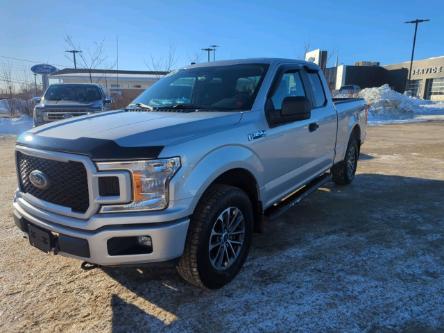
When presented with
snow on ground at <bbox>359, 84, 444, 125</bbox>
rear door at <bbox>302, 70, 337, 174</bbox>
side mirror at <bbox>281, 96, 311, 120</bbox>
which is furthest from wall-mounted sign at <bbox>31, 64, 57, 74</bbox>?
side mirror at <bbox>281, 96, 311, 120</bbox>

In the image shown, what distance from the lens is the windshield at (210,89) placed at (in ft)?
11.6

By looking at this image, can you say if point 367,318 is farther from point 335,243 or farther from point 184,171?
point 184,171

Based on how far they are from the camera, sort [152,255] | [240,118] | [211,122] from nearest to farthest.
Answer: [152,255], [211,122], [240,118]

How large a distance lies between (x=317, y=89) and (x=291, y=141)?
1402mm

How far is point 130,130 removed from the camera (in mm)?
2666

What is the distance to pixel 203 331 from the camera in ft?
8.16

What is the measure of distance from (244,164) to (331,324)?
53.8 inches

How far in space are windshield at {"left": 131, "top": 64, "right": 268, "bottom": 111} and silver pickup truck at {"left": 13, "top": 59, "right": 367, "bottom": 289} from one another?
0.6 inches

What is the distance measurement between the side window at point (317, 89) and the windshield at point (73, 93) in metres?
7.59

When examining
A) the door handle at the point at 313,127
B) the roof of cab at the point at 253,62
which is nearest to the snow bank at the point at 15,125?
the roof of cab at the point at 253,62

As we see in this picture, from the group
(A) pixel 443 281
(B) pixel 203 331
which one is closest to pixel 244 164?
(B) pixel 203 331

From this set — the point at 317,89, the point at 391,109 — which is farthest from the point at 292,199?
the point at 391,109

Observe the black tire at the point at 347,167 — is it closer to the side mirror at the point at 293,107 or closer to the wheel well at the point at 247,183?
the side mirror at the point at 293,107

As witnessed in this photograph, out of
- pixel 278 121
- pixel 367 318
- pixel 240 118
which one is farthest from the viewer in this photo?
pixel 278 121
